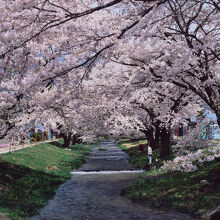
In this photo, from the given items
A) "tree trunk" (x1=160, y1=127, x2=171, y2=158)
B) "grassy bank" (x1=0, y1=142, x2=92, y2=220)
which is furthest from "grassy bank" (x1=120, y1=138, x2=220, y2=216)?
"tree trunk" (x1=160, y1=127, x2=171, y2=158)

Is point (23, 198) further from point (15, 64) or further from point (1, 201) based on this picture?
point (15, 64)

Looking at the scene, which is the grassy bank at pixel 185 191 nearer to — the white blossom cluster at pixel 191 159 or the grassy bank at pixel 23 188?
the white blossom cluster at pixel 191 159

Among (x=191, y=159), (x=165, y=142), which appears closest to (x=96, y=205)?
(x=191, y=159)

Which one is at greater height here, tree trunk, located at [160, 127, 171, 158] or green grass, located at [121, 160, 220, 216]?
tree trunk, located at [160, 127, 171, 158]

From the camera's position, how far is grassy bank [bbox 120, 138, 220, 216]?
11789 mm

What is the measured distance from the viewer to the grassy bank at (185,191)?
11.8m

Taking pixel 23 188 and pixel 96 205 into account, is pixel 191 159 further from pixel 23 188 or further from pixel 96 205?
pixel 23 188

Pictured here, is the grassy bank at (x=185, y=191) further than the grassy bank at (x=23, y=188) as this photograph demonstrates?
Yes

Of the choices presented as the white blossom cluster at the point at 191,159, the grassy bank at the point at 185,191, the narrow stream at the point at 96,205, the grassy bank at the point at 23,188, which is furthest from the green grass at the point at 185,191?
the grassy bank at the point at 23,188

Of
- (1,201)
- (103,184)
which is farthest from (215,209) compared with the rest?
(103,184)

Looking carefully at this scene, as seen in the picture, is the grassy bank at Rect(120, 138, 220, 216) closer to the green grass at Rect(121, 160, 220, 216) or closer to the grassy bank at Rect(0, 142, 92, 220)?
the green grass at Rect(121, 160, 220, 216)

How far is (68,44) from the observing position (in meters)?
8.82

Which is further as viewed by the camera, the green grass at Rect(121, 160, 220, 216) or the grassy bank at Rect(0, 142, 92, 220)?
the green grass at Rect(121, 160, 220, 216)

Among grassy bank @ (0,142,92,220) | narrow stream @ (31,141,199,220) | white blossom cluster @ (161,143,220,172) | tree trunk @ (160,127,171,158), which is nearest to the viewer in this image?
narrow stream @ (31,141,199,220)
